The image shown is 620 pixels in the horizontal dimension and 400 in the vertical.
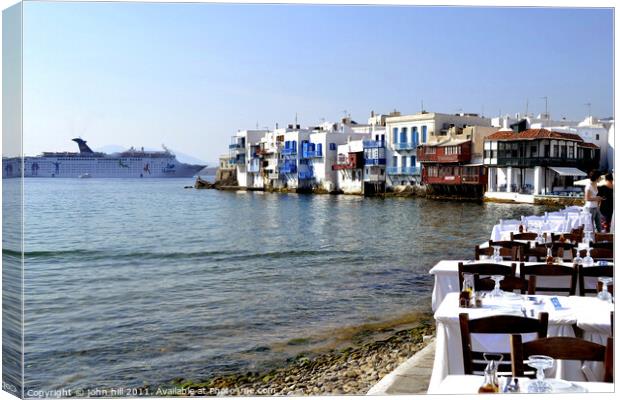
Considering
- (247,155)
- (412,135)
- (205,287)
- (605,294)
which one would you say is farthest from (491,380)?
(247,155)

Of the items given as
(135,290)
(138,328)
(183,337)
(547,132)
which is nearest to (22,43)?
(183,337)

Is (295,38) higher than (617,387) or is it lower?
higher

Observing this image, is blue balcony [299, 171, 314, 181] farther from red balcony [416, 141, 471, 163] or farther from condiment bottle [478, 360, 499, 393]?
condiment bottle [478, 360, 499, 393]

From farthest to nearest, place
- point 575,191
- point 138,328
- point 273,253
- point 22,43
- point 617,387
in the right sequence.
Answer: point 575,191 → point 273,253 → point 138,328 → point 22,43 → point 617,387

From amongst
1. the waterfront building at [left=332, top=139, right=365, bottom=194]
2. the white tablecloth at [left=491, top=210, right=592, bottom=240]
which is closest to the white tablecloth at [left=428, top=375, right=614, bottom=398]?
the white tablecloth at [left=491, top=210, right=592, bottom=240]

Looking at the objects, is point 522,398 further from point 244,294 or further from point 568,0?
point 244,294

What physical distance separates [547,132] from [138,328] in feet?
104

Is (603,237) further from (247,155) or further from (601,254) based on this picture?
(247,155)

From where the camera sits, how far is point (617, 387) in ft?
10.9

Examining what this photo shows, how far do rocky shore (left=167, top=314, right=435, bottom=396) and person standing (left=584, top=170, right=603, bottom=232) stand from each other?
125 inches

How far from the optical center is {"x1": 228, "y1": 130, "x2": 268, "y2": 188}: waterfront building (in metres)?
70.1

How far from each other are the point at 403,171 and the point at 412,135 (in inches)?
110

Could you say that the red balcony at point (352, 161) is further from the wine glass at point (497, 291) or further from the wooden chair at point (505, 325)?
the wooden chair at point (505, 325)

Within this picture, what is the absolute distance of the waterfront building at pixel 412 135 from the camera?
49.9 metres
